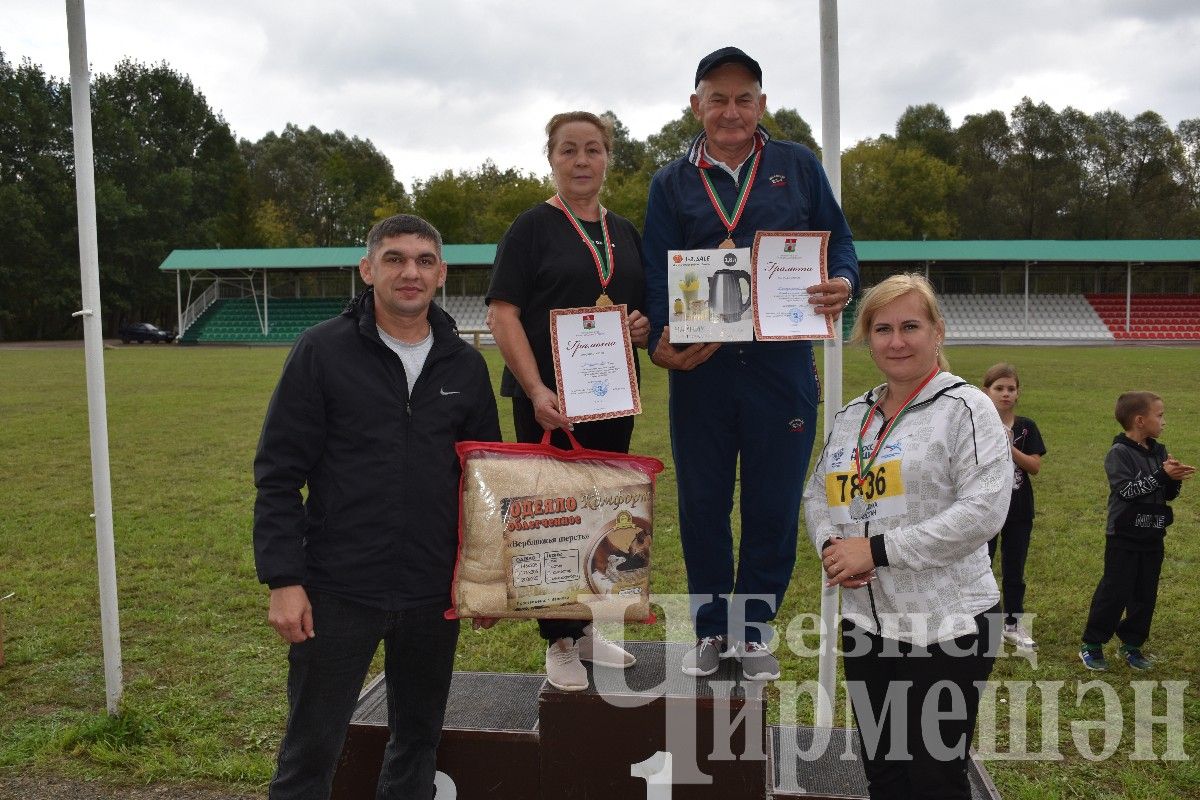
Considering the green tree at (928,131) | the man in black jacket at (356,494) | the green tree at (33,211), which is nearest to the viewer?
the man in black jacket at (356,494)

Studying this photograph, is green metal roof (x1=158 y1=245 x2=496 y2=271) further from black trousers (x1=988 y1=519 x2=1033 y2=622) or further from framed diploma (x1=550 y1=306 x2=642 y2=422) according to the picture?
framed diploma (x1=550 y1=306 x2=642 y2=422)

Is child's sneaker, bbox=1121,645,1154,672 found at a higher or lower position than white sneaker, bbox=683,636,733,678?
lower

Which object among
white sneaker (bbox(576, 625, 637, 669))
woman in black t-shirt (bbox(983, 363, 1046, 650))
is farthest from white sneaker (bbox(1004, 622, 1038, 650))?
white sneaker (bbox(576, 625, 637, 669))

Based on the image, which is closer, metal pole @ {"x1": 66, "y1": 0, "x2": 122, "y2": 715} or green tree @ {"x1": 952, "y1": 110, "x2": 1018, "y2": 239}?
metal pole @ {"x1": 66, "y1": 0, "x2": 122, "y2": 715}

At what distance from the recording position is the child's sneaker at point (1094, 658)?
4.50 meters

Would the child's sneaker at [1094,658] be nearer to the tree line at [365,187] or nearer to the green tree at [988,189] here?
the tree line at [365,187]

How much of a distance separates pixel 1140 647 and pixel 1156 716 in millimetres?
739

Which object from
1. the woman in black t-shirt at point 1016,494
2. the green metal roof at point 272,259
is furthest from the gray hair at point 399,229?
the green metal roof at point 272,259

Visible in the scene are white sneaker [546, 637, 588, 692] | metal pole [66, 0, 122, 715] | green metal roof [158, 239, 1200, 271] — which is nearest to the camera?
white sneaker [546, 637, 588, 692]

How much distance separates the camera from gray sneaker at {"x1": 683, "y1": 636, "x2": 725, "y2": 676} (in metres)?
3.08

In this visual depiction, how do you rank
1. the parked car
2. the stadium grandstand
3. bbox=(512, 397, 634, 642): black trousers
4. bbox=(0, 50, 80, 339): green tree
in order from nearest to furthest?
1. bbox=(512, 397, 634, 642): black trousers
2. the stadium grandstand
3. the parked car
4. bbox=(0, 50, 80, 339): green tree

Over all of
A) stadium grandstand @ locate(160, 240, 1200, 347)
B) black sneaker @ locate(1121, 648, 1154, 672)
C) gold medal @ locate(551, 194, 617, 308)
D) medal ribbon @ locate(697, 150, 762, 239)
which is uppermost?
stadium grandstand @ locate(160, 240, 1200, 347)

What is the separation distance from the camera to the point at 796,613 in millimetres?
5438

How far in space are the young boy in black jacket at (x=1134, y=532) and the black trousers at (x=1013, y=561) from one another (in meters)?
0.37
